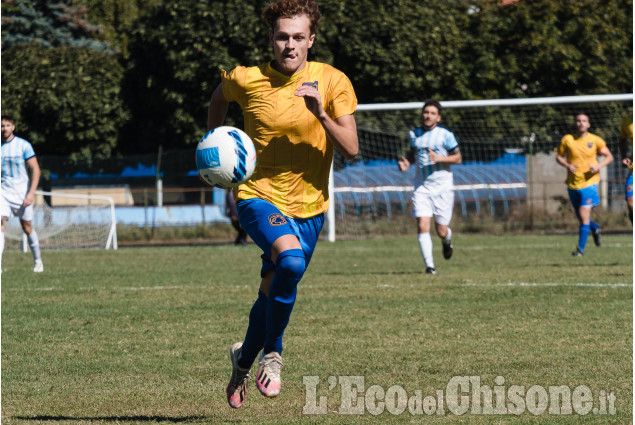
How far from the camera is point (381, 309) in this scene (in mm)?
9180

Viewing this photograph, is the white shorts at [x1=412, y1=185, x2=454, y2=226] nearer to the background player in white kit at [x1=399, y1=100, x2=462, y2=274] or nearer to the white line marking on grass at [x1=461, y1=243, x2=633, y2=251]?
the background player in white kit at [x1=399, y1=100, x2=462, y2=274]

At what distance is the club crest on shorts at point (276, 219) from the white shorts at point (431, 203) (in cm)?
772

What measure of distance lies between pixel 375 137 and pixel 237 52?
5.80m

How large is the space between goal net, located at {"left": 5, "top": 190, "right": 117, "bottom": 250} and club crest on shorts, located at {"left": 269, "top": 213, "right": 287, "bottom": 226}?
1668 centimetres

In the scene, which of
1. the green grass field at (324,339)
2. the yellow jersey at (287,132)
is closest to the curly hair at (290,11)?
the yellow jersey at (287,132)

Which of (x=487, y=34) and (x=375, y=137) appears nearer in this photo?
(x=375, y=137)

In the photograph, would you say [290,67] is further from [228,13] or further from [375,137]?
[228,13]

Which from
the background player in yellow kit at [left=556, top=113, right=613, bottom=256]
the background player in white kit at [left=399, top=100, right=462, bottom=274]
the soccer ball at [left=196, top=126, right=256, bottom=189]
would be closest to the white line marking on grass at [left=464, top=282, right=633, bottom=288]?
the background player in white kit at [left=399, top=100, right=462, bottom=274]

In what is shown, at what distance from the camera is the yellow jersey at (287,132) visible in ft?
17.9

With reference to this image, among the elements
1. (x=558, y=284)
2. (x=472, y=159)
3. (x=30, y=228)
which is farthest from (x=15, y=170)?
(x=472, y=159)

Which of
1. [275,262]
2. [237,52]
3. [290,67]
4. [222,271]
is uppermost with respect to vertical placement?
[237,52]

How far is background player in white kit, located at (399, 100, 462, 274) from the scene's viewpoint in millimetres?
12711

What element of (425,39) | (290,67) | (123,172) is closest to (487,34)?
(425,39)

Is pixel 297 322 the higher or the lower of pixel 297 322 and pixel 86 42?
the lower
